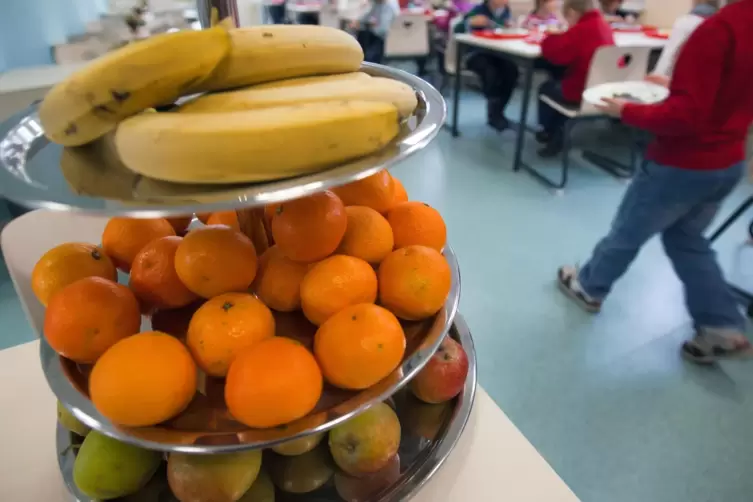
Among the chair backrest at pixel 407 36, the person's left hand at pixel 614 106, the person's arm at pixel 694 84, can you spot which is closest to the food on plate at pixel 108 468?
the person's arm at pixel 694 84

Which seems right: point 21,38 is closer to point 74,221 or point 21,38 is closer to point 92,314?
point 74,221

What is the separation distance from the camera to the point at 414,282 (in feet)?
1.91

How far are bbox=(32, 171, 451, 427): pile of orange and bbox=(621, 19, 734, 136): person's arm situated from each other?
1.13m

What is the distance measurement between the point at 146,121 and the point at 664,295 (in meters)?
2.15

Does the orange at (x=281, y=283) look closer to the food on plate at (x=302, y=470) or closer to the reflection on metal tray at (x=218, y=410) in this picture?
the reflection on metal tray at (x=218, y=410)

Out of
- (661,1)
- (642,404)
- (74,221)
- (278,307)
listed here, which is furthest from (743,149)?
(661,1)

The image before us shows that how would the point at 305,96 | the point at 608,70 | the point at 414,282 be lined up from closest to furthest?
the point at 305,96 < the point at 414,282 < the point at 608,70

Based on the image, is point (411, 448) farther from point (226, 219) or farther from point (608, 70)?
point (608, 70)

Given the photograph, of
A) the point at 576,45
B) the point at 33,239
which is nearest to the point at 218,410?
the point at 33,239

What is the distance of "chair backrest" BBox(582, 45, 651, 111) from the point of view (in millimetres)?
2617

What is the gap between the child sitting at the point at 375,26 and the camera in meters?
4.64

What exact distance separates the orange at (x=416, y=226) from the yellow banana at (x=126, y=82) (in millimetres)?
317

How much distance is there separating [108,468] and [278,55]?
1.63ft

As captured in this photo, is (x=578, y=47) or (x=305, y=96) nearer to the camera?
(x=305, y=96)
